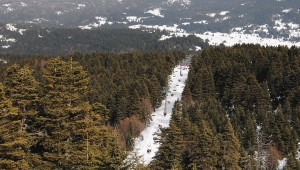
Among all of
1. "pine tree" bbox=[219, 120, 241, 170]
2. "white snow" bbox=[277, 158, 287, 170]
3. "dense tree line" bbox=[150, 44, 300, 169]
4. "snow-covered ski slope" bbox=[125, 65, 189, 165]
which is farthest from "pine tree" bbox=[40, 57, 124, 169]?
"white snow" bbox=[277, 158, 287, 170]

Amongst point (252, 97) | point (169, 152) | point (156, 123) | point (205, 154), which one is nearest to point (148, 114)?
point (156, 123)

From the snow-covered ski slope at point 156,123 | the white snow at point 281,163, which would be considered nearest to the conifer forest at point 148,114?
the white snow at point 281,163

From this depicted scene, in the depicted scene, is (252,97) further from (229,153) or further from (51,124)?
(51,124)

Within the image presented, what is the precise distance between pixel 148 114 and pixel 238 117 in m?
26.4

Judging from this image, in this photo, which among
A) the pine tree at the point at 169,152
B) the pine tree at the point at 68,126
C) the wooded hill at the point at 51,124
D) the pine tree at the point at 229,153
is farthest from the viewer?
the pine tree at the point at 229,153

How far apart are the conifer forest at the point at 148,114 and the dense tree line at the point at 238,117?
20 centimetres

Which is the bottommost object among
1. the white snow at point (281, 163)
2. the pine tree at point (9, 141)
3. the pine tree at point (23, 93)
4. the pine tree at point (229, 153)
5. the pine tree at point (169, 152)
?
the white snow at point (281, 163)

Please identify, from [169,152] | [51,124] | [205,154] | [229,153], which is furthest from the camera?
[229,153]

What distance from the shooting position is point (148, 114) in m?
88.4

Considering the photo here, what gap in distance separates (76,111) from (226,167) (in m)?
32.2

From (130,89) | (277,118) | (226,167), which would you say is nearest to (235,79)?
(277,118)

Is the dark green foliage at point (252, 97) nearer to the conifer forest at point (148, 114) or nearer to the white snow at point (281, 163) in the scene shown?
the conifer forest at point (148, 114)

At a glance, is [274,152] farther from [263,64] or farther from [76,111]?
[76,111]

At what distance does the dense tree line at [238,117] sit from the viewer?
46.7 metres
